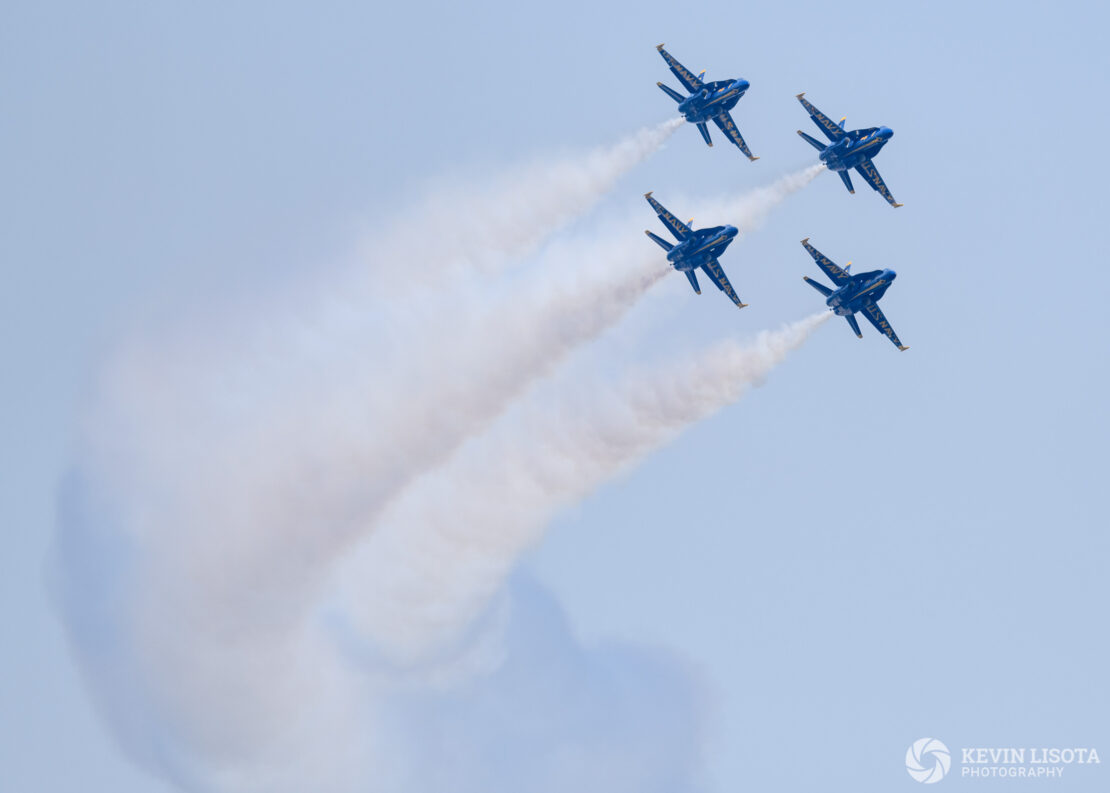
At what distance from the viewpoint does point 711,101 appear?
95.8 meters

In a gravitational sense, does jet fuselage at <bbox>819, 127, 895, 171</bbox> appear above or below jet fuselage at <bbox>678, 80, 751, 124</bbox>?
below

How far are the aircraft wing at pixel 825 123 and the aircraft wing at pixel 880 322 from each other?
7491 mm

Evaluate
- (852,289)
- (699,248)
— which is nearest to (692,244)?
(699,248)

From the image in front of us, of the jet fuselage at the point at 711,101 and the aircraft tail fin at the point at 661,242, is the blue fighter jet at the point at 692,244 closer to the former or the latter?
the aircraft tail fin at the point at 661,242

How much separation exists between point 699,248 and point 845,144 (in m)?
8.73

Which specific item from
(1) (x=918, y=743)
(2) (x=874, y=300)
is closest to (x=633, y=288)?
(2) (x=874, y=300)

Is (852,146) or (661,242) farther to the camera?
(852,146)

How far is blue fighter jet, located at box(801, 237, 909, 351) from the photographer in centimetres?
9356

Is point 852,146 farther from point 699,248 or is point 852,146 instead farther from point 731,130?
point 699,248

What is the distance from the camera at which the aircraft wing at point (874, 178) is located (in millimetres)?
96438

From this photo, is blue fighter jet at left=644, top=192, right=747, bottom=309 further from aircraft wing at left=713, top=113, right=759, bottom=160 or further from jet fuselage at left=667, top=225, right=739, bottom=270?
aircraft wing at left=713, top=113, right=759, bottom=160

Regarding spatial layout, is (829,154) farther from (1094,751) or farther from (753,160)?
(1094,751)

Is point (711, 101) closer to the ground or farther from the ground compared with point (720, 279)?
farther from the ground

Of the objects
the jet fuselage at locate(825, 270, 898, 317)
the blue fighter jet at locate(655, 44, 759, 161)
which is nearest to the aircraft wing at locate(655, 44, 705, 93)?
the blue fighter jet at locate(655, 44, 759, 161)
